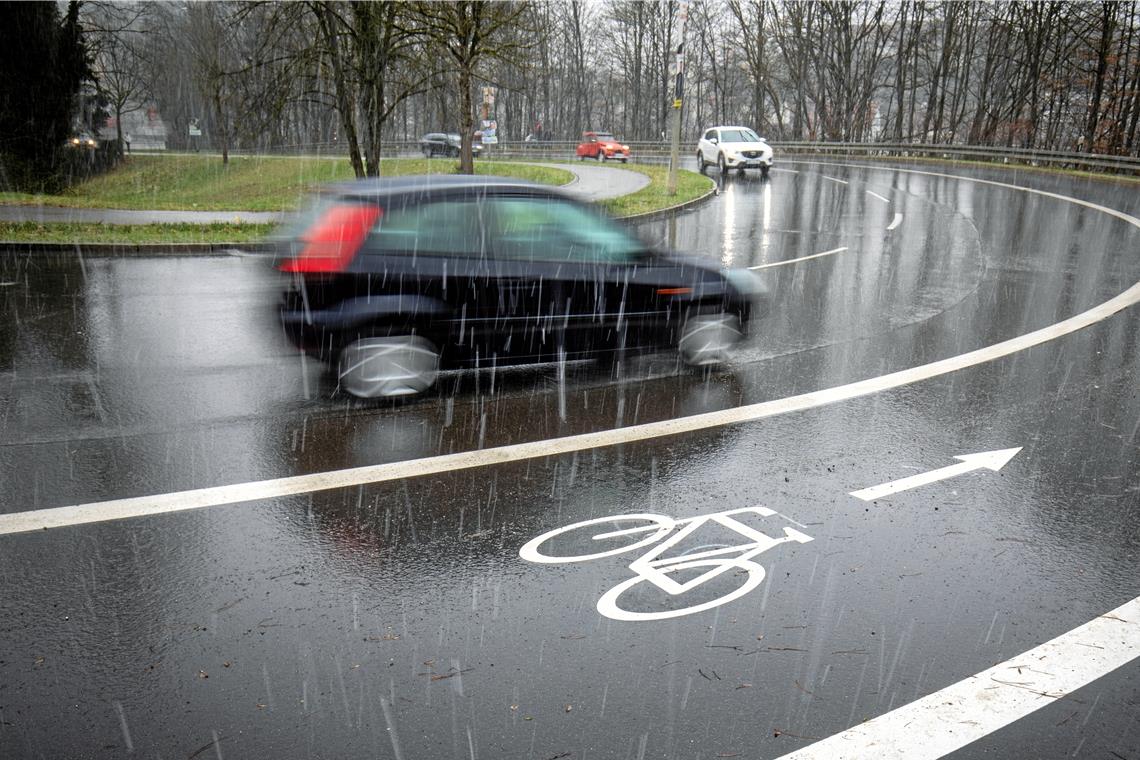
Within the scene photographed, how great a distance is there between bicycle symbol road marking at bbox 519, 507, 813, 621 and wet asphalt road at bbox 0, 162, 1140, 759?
0.06m

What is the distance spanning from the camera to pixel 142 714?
3.24m

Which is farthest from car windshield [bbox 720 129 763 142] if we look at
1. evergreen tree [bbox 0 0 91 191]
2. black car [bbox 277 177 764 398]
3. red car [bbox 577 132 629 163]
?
black car [bbox 277 177 764 398]

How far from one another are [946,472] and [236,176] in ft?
149

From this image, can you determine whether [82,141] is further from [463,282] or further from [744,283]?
[744,283]

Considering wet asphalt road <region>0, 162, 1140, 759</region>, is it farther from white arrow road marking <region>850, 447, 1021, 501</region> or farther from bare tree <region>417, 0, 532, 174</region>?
bare tree <region>417, 0, 532, 174</region>

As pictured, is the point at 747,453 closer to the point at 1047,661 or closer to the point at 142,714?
the point at 1047,661

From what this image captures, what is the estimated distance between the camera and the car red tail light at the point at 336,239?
6.54 meters

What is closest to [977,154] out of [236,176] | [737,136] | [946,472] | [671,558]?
[737,136]

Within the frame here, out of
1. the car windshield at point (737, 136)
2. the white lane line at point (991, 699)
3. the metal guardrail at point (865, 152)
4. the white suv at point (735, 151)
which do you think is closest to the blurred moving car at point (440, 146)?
the metal guardrail at point (865, 152)

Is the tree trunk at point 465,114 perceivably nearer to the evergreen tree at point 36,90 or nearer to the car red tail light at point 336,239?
the evergreen tree at point 36,90

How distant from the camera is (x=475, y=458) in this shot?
5836mm

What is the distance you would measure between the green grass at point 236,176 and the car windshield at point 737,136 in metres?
6.33

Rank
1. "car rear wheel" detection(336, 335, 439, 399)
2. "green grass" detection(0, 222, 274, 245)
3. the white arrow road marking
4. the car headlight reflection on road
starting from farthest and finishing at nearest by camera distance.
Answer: "green grass" detection(0, 222, 274, 245) < the car headlight reflection on road < "car rear wheel" detection(336, 335, 439, 399) < the white arrow road marking

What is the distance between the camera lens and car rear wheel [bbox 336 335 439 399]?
675 cm
